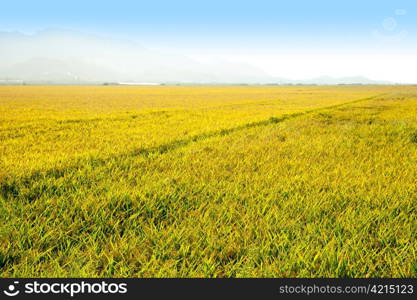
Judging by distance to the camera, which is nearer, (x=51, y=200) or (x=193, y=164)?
(x=51, y=200)

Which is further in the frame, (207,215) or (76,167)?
(76,167)

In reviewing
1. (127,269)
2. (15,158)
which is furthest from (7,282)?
(15,158)

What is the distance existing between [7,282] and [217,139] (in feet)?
20.5

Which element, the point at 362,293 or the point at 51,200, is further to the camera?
the point at 51,200

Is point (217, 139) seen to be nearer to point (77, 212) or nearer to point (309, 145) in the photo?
point (309, 145)

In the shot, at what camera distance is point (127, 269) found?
200cm

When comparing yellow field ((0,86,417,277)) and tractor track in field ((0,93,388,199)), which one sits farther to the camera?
tractor track in field ((0,93,388,199))

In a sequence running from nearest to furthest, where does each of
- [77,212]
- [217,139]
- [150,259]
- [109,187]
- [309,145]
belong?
[150,259]
[77,212]
[109,187]
[309,145]
[217,139]

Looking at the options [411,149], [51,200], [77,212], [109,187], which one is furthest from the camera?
[411,149]

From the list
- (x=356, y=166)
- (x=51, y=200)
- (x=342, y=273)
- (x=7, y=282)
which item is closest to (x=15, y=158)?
(x=51, y=200)

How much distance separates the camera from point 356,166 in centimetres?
486

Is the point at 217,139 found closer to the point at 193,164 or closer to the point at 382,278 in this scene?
the point at 193,164

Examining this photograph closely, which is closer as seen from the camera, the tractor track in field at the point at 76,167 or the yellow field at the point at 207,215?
the yellow field at the point at 207,215

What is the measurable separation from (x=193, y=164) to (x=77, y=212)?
2359 millimetres
